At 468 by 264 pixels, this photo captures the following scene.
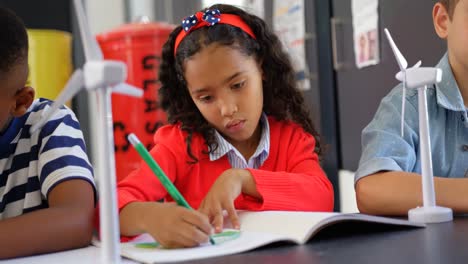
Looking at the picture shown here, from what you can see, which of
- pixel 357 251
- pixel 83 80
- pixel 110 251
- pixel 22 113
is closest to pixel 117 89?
pixel 83 80

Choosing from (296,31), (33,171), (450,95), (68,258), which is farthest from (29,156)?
(296,31)

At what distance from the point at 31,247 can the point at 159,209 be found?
17 cm

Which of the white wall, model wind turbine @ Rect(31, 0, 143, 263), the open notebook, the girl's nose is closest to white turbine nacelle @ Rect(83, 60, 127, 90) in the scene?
model wind turbine @ Rect(31, 0, 143, 263)

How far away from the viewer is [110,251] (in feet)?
2.07

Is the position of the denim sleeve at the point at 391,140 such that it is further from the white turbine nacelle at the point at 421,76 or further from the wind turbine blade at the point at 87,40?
the wind turbine blade at the point at 87,40

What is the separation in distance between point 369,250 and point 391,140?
49 centimetres

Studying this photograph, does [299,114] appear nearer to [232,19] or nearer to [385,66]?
[232,19]

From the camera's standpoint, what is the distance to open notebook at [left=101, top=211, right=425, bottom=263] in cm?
75

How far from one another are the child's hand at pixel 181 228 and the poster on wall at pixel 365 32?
172 cm

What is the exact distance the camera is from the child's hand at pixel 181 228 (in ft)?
2.62

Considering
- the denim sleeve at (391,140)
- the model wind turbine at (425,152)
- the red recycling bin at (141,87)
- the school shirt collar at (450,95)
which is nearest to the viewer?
the model wind turbine at (425,152)

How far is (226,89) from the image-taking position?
125 cm

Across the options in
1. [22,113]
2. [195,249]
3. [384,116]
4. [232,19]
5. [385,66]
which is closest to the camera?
[195,249]

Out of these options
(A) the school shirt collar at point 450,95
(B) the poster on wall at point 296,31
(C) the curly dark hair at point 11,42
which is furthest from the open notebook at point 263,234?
(B) the poster on wall at point 296,31
